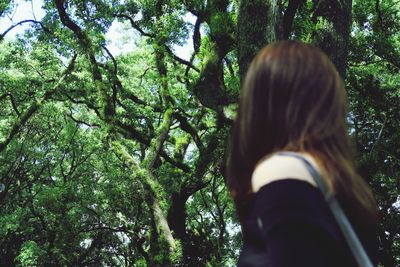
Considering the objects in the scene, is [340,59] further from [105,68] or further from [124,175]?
[124,175]

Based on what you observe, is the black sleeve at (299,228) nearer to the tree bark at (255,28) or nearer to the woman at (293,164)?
the woman at (293,164)

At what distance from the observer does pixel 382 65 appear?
13289 mm

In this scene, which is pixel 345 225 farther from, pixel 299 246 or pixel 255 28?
pixel 255 28

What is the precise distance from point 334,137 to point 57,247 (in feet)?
64.1

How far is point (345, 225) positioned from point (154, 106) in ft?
46.6

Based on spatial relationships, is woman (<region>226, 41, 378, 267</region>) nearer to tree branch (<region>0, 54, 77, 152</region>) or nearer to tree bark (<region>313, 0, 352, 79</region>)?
tree bark (<region>313, 0, 352, 79</region>)

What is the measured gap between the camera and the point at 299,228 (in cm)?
104

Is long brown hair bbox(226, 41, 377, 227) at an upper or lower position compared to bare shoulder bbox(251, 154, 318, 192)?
upper

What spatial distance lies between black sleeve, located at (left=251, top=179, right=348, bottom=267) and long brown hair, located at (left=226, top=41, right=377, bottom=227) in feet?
0.36

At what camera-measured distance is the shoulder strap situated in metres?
1.09

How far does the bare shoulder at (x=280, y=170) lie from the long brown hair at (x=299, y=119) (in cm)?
6

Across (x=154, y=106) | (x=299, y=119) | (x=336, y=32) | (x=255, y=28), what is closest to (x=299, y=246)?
(x=299, y=119)

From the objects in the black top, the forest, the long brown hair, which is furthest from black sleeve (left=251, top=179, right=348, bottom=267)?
the forest

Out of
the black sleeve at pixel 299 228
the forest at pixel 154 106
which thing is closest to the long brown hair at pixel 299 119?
the black sleeve at pixel 299 228
